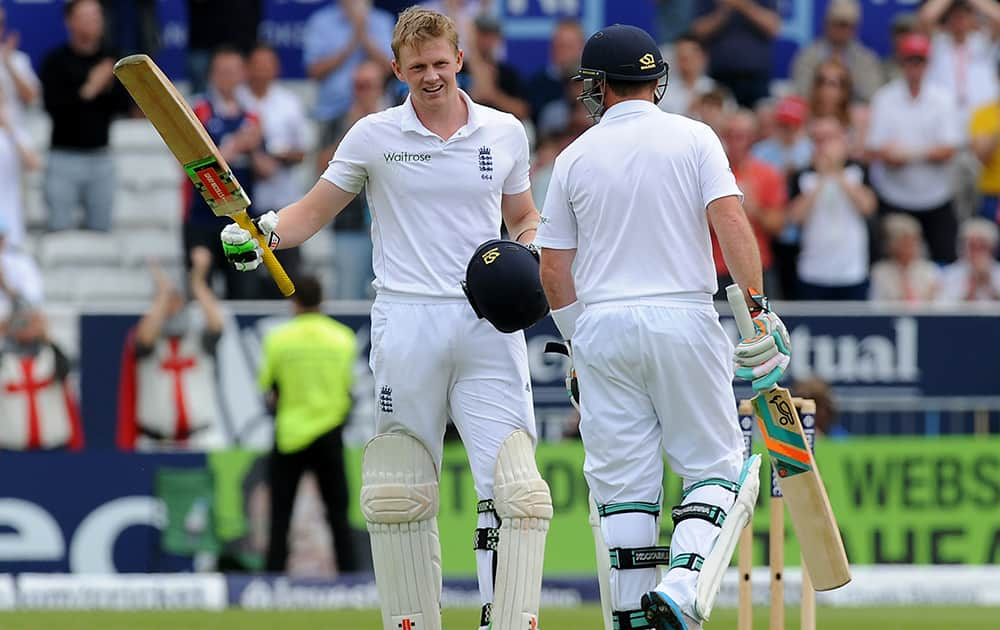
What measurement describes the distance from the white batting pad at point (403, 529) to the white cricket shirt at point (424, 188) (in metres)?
0.56

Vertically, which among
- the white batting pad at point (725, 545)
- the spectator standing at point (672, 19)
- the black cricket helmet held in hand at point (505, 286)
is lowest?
the white batting pad at point (725, 545)

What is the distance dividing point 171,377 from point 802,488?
20.7ft

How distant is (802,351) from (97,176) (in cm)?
496

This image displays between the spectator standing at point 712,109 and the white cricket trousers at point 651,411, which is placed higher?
the spectator standing at point 712,109

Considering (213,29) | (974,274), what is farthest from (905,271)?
(213,29)

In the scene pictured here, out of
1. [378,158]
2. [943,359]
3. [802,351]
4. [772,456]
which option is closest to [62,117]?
[802,351]

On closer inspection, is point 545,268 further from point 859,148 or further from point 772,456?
point 859,148

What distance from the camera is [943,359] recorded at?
11578 mm

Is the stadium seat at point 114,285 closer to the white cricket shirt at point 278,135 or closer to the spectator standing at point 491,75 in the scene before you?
the white cricket shirt at point 278,135

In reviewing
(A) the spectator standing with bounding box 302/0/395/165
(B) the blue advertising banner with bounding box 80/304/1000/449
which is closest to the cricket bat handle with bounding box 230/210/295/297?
(B) the blue advertising banner with bounding box 80/304/1000/449

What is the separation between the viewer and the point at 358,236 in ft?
41.0

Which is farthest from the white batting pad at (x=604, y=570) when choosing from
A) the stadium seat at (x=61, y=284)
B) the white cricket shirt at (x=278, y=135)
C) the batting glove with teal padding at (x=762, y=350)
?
the stadium seat at (x=61, y=284)

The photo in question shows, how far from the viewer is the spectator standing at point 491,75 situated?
501 inches

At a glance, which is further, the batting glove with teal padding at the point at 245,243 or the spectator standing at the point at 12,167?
the spectator standing at the point at 12,167
